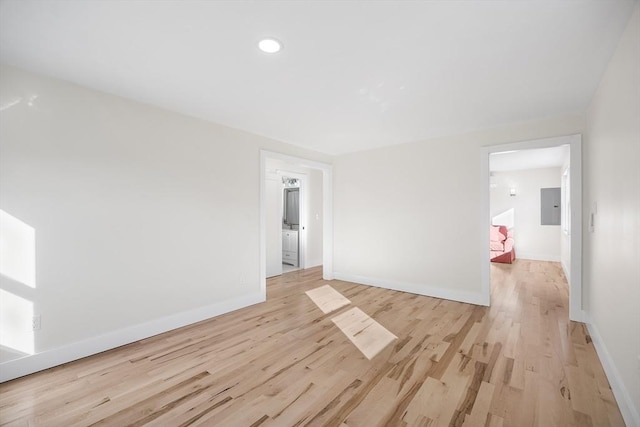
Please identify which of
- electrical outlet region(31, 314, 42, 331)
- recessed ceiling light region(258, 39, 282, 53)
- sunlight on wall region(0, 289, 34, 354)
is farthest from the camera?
electrical outlet region(31, 314, 42, 331)

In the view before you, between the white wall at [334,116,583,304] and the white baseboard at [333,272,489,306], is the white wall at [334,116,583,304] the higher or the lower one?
the higher one

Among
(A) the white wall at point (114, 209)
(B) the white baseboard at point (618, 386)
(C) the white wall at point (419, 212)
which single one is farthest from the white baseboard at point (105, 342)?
(B) the white baseboard at point (618, 386)

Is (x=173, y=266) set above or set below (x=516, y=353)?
above

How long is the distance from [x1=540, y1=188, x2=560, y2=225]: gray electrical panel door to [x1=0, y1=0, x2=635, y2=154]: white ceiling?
562 centimetres

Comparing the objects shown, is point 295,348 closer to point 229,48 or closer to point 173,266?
point 173,266

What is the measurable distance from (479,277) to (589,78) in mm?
2567

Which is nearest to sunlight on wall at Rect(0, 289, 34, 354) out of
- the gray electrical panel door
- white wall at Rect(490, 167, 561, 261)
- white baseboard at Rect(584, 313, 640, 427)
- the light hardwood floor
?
the light hardwood floor

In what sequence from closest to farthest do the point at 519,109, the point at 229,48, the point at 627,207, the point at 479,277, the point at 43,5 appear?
the point at 43,5, the point at 627,207, the point at 229,48, the point at 519,109, the point at 479,277

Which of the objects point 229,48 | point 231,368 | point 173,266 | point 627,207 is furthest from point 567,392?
point 173,266

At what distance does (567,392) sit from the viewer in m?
2.04

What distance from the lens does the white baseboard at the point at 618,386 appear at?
1.65 metres

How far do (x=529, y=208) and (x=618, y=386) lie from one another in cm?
738

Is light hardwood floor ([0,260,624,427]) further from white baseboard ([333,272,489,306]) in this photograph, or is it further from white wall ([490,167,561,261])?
white wall ([490,167,561,261])

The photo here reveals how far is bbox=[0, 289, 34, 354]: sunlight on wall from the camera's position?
2199mm
